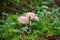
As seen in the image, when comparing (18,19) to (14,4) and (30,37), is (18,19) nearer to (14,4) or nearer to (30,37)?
(30,37)

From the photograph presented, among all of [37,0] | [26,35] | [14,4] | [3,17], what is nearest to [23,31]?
[26,35]

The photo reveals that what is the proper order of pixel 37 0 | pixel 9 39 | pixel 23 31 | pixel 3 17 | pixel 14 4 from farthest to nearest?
pixel 37 0
pixel 14 4
pixel 3 17
pixel 23 31
pixel 9 39

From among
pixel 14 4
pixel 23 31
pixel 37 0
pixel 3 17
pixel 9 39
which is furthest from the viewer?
pixel 37 0

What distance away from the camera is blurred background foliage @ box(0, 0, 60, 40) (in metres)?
4.54

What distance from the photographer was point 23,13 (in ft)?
18.0

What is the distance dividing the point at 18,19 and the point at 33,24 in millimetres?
350

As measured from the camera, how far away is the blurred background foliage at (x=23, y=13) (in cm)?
454

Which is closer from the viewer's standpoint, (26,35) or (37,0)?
(26,35)

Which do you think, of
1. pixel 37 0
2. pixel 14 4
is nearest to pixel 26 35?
pixel 14 4

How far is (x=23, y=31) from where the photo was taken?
466cm

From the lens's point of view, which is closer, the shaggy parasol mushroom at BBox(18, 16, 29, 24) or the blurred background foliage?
the blurred background foliage

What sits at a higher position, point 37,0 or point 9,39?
point 37,0

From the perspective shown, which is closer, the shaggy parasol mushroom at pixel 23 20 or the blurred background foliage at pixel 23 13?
the blurred background foliage at pixel 23 13

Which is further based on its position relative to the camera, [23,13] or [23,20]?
[23,13]
